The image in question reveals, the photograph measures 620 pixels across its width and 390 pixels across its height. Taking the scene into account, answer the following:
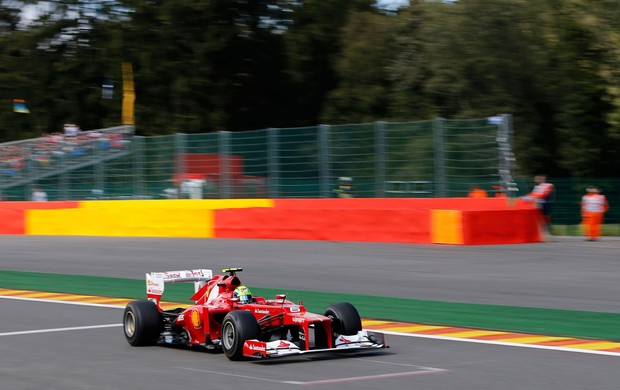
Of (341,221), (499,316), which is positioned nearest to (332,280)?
(499,316)

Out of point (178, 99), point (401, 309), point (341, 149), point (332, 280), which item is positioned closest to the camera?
point (401, 309)

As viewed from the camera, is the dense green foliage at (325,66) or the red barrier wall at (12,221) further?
the dense green foliage at (325,66)

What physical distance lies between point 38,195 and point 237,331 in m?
22.6

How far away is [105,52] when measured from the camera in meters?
46.8

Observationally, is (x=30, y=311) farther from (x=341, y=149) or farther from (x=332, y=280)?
(x=341, y=149)

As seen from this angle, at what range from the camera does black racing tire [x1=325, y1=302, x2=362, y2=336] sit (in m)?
8.27

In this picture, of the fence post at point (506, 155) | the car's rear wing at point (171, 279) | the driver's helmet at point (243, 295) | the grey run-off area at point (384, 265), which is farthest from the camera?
the fence post at point (506, 155)

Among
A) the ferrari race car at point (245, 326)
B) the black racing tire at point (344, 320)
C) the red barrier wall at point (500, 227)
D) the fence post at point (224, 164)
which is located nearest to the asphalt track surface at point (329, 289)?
the ferrari race car at point (245, 326)

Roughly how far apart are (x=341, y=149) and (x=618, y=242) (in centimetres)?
643

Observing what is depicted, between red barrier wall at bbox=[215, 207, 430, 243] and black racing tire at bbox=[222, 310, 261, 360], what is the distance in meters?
12.4

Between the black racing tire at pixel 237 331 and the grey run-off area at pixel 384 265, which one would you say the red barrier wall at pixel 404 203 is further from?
the black racing tire at pixel 237 331

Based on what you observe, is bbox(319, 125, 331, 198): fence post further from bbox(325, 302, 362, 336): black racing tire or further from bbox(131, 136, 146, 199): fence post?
bbox(325, 302, 362, 336): black racing tire

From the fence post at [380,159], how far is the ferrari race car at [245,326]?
1294 cm

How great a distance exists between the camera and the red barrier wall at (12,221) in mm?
28281
